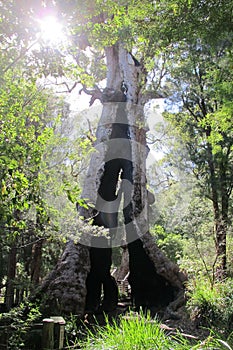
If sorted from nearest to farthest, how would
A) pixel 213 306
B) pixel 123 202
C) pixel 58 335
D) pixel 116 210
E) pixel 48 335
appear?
pixel 48 335 → pixel 58 335 → pixel 213 306 → pixel 123 202 → pixel 116 210

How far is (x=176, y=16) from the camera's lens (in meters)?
3.75

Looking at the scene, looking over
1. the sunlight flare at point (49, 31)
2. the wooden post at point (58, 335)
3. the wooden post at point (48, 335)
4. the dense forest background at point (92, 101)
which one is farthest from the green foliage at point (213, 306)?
the sunlight flare at point (49, 31)

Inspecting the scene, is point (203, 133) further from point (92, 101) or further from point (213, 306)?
point (213, 306)

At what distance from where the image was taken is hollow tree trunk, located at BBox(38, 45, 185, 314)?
841 cm

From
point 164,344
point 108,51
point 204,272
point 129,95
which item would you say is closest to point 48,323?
point 164,344

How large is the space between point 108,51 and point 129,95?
83.8 inches

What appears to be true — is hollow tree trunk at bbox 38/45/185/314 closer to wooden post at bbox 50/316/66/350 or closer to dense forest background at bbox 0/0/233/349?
dense forest background at bbox 0/0/233/349

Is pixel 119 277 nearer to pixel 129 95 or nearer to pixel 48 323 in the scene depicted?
pixel 129 95

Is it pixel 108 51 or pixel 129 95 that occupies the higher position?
pixel 108 51

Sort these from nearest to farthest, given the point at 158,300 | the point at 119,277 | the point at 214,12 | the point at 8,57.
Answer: the point at 8,57 < the point at 214,12 < the point at 158,300 < the point at 119,277

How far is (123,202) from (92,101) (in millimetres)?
4567

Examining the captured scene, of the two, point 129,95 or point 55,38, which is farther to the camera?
point 129,95

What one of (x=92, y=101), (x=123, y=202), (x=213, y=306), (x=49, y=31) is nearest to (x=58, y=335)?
(x=49, y=31)

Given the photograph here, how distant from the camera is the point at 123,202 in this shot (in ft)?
32.9
